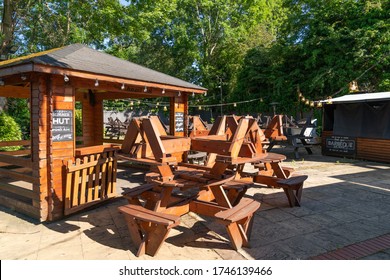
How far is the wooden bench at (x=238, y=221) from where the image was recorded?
Result: 3.44 m

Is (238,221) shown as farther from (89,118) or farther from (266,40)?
(266,40)

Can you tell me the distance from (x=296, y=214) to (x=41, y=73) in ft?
15.2

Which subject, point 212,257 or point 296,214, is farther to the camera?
point 296,214

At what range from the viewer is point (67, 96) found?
4.99 metres

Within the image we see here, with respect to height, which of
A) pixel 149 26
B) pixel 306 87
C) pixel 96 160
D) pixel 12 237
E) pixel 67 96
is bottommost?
pixel 12 237

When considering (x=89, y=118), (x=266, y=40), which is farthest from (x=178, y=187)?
(x=266, y=40)

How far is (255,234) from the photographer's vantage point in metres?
4.14

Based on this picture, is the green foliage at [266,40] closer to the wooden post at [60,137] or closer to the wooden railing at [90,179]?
the wooden post at [60,137]

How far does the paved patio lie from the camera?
3.57 m

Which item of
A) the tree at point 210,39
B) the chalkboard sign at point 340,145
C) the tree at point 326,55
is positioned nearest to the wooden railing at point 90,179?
the chalkboard sign at point 340,145

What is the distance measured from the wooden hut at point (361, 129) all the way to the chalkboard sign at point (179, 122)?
6.74 m
